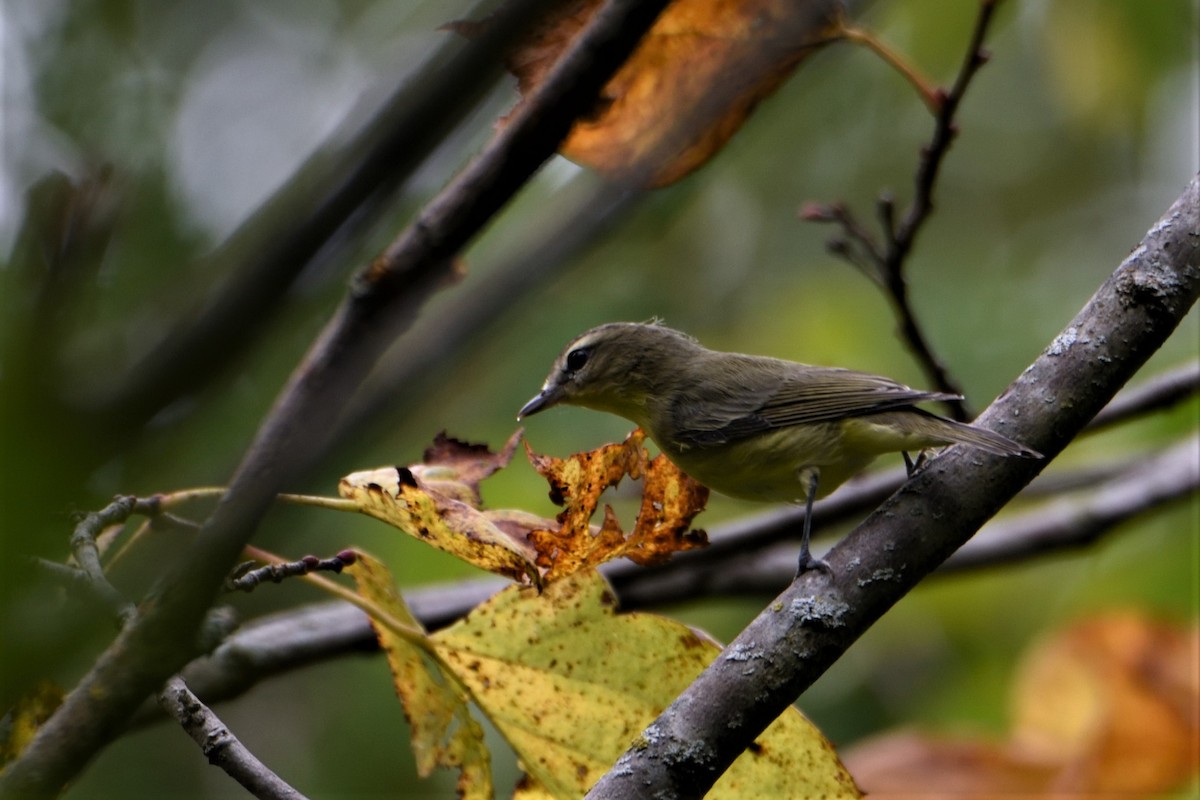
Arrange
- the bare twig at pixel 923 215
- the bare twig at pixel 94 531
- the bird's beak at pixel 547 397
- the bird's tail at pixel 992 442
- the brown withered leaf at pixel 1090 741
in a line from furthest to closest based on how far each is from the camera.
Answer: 1. the bird's beak at pixel 547 397
2. the brown withered leaf at pixel 1090 741
3. the bare twig at pixel 923 215
4. the bird's tail at pixel 992 442
5. the bare twig at pixel 94 531

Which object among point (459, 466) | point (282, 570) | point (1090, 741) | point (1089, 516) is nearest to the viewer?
point (282, 570)

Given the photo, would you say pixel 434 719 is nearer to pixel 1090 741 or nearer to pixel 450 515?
pixel 450 515

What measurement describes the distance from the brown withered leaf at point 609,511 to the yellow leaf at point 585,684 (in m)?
0.10

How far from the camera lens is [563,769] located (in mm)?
2168

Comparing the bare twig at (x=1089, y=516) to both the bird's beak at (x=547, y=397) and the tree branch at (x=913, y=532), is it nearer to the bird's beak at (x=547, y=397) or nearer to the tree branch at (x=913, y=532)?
the bird's beak at (x=547, y=397)

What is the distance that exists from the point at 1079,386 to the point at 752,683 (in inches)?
29.7

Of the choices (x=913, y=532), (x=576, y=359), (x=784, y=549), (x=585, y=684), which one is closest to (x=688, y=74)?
(x=913, y=532)

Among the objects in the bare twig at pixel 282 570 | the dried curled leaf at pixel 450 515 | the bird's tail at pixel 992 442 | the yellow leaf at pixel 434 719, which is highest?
the bird's tail at pixel 992 442

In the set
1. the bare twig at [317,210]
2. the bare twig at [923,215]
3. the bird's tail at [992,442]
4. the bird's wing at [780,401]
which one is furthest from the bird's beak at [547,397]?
the bare twig at [317,210]

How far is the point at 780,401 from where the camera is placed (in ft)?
11.4

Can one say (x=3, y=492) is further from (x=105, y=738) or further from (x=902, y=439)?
(x=902, y=439)

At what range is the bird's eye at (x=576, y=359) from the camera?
3611 millimetres

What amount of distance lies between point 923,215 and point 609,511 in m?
1.21

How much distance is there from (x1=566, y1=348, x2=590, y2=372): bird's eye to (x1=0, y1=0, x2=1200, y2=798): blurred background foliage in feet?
0.96
